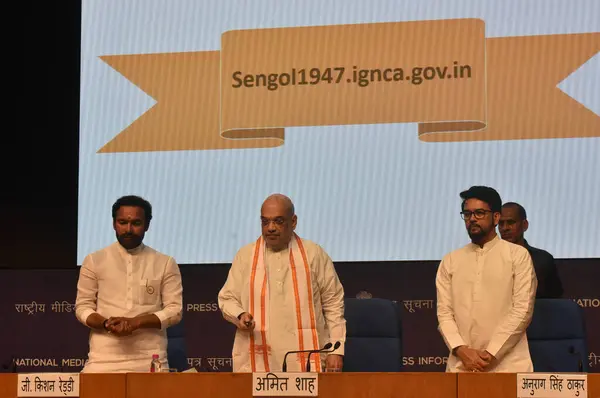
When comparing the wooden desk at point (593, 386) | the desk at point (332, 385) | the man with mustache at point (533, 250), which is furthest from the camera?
the man with mustache at point (533, 250)

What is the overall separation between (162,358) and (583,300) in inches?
99.5

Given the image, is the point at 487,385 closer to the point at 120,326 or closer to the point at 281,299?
the point at 281,299

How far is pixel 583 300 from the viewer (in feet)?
17.9

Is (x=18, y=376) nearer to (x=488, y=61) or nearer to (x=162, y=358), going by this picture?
(x=162, y=358)

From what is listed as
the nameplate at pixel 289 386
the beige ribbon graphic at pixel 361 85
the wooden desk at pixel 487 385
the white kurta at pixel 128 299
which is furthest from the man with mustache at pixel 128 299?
the wooden desk at pixel 487 385

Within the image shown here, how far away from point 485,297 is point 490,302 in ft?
0.10

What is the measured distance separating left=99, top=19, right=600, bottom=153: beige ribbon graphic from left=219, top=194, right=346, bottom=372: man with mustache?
1.31 m

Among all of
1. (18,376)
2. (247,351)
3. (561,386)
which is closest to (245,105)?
(247,351)

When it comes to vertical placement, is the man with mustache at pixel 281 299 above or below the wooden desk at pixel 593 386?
above

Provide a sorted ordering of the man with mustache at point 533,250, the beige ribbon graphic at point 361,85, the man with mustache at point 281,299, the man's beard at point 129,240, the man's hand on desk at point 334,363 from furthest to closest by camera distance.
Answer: the beige ribbon graphic at point 361,85
the man with mustache at point 533,250
the man's beard at point 129,240
the man with mustache at point 281,299
the man's hand on desk at point 334,363

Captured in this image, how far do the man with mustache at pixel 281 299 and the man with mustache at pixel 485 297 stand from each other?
493mm

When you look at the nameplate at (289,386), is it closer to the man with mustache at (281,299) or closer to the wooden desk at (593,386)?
the wooden desk at (593,386)

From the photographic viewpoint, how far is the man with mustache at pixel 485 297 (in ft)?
13.3

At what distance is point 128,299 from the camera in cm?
424
